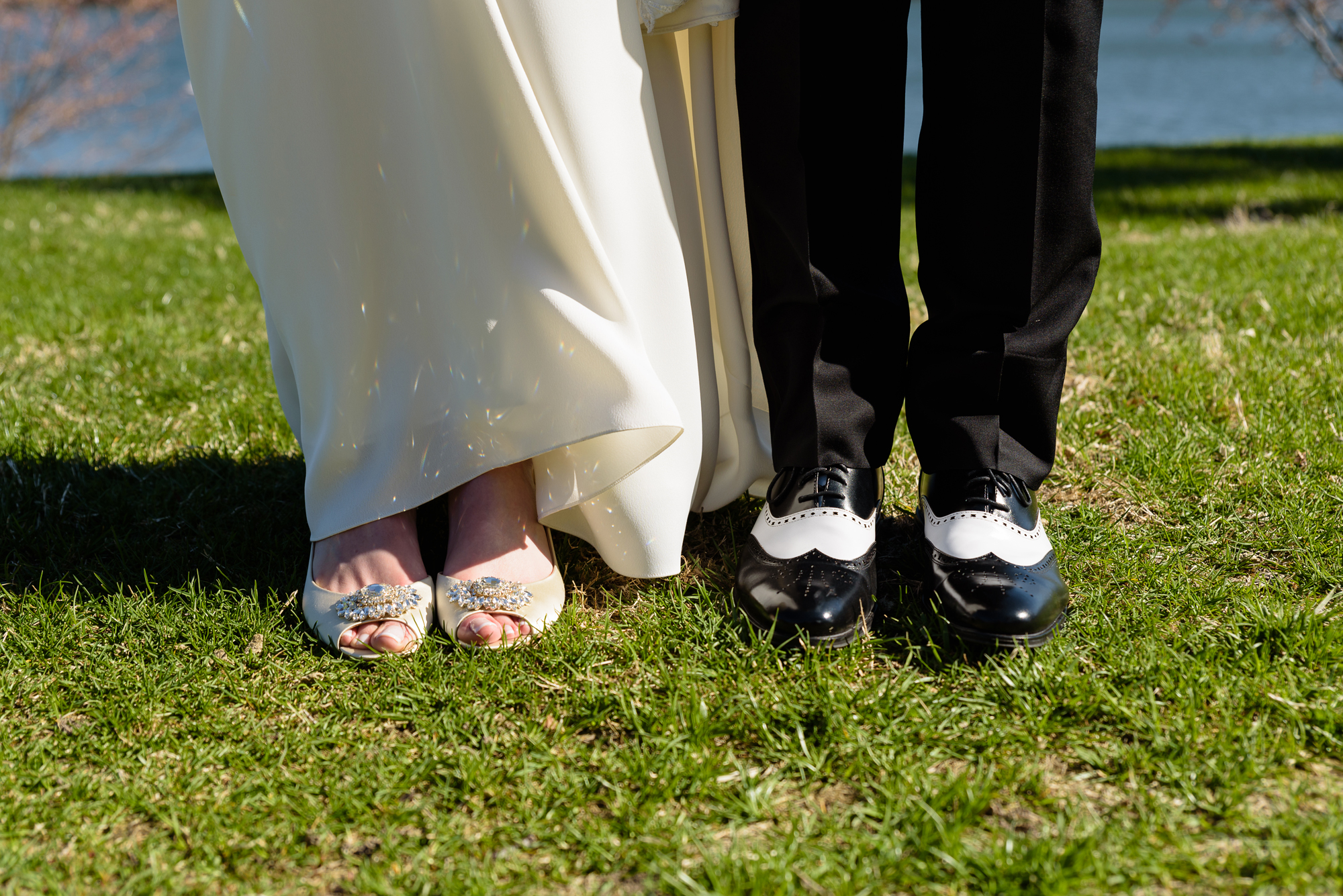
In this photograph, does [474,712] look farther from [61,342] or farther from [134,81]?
[134,81]

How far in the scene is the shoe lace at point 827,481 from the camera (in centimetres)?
159

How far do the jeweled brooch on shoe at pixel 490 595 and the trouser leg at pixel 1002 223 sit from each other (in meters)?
0.71

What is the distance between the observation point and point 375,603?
5.03 ft

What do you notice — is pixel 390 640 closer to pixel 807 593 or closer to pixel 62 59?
pixel 807 593

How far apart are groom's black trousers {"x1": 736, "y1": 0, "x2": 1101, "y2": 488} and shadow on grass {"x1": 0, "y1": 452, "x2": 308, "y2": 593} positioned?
103cm

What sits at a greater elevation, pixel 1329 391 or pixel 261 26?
pixel 261 26

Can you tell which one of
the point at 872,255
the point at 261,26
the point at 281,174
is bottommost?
the point at 872,255

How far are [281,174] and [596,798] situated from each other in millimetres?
1058

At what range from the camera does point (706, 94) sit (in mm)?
1639

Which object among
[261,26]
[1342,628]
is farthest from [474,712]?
[1342,628]

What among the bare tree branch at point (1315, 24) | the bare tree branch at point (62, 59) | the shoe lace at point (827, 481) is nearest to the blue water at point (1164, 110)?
the bare tree branch at point (1315, 24)

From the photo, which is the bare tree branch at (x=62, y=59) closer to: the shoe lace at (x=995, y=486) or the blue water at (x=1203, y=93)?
the blue water at (x=1203, y=93)

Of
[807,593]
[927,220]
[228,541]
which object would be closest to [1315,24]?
[927,220]

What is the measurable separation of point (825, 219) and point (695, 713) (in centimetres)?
79
